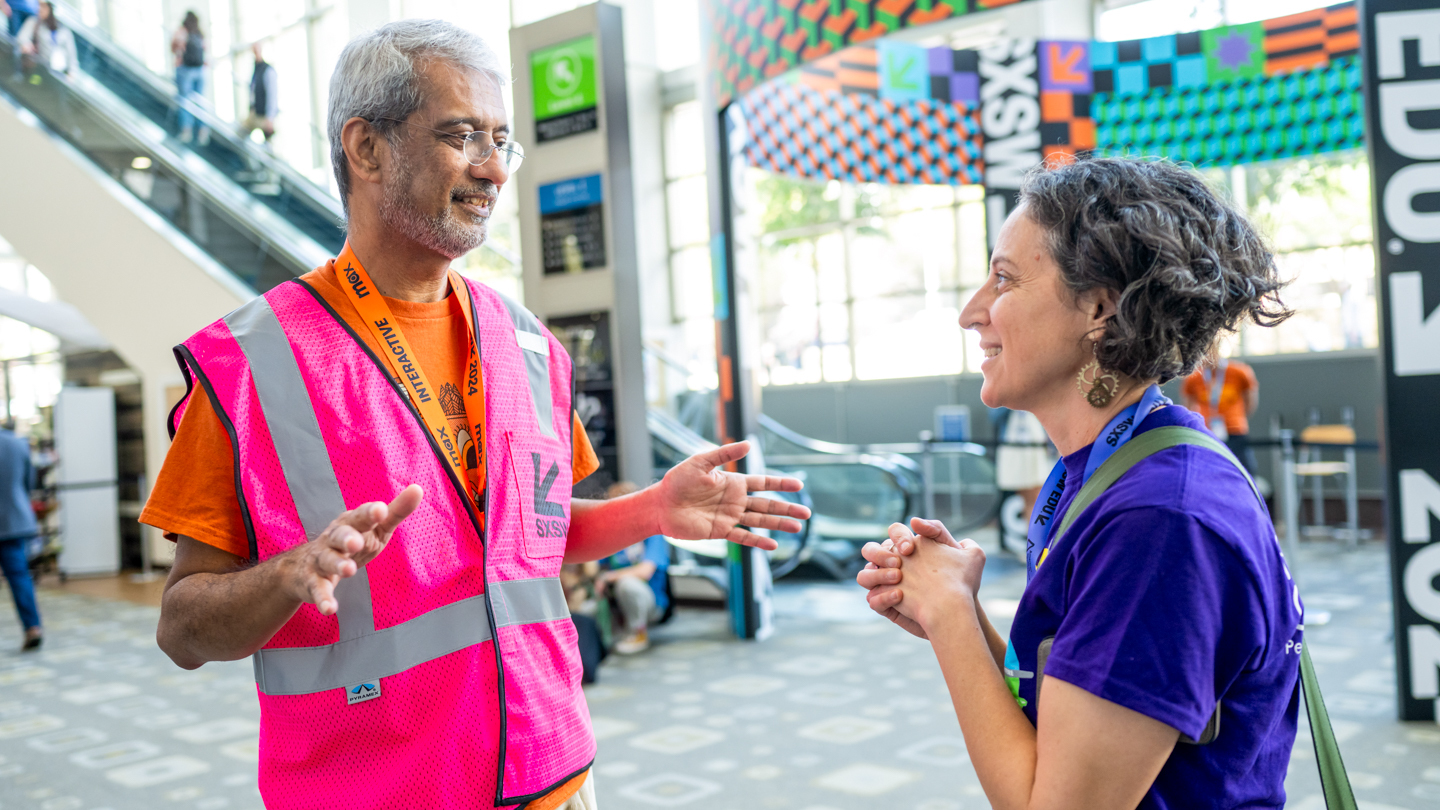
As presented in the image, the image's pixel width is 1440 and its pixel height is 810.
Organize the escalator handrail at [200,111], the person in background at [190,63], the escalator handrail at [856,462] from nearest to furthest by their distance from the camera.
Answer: the escalator handrail at [856,462] → the escalator handrail at [200,111] → the person in background at [190,63]

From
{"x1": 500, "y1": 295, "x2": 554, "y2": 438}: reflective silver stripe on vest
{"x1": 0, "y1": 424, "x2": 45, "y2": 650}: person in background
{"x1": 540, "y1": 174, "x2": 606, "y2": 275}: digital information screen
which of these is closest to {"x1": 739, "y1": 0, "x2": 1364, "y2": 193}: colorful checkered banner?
{"x1": 540, "y1": 174, "x2": 606, "y2": 275}: digital information screen

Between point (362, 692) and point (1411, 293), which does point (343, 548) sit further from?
point (1411, 293)

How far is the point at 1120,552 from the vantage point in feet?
3.18

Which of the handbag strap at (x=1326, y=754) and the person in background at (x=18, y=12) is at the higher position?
the person in background at (x=18, y=12)

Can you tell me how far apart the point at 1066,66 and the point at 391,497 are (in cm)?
724

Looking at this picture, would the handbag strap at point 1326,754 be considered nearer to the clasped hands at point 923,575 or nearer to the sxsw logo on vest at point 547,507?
the clasped hands at point 923,575

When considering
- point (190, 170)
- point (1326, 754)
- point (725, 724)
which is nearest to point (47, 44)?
point (190, 170)

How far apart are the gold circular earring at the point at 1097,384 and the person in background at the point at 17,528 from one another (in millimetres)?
7377

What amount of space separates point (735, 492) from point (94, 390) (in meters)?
10.7

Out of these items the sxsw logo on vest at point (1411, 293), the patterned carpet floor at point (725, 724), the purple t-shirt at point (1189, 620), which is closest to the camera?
the purple t-shirt at point (1189, 620)

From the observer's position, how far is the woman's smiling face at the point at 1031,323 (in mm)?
1203

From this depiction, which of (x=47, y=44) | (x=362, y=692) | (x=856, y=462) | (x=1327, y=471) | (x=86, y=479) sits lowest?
(x=1327, y=471)

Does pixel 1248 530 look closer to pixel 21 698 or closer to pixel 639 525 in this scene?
pixel 639 525

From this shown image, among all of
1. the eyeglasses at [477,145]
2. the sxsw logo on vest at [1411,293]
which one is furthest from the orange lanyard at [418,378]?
the sxsw logo on vest at [1411,293]
